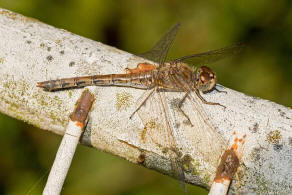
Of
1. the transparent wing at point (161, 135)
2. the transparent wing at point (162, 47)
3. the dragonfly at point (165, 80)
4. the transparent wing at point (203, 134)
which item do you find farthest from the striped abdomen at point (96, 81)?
the transparent wing at point (162, 47)

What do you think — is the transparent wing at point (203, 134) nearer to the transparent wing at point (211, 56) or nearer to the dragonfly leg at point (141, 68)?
the dragonfly leg at point (141, 68)

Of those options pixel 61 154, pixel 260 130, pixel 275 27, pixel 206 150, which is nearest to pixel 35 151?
pixel 61 154

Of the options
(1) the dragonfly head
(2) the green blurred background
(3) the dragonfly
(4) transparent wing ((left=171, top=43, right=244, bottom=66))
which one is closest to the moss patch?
(3) the dragonfly

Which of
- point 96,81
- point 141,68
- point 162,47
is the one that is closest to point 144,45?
point 162,47

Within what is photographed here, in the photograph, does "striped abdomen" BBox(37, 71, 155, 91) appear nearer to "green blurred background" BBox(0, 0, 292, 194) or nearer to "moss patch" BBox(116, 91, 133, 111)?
"moss patch" BBox(116, 91, 133, 111)

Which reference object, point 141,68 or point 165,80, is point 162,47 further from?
point 141,68

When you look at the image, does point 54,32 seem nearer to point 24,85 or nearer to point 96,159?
point 24,85

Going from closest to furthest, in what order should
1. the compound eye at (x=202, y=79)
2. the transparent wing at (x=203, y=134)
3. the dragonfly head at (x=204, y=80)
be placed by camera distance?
the transparent wing at (x=203, y=134) → the dragonfly head at (x=204, y=80) → the compound eye at (x=202, y=79)
